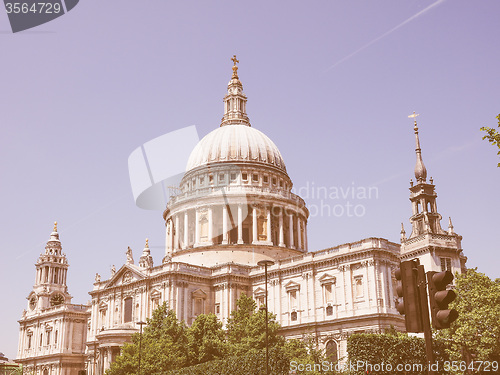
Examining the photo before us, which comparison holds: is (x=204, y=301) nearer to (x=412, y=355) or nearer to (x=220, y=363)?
(x=220, y=363)

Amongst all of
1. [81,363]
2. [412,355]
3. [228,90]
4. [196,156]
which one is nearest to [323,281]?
[412,355]

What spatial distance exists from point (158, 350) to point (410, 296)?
5329cm

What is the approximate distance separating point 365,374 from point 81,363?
82.6 meters

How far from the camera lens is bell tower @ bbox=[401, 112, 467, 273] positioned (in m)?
60.9

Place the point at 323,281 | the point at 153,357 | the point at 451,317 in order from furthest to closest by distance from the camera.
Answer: the point at 323,281
the point at 153,357
the point at 451,317

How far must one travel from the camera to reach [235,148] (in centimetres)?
10081

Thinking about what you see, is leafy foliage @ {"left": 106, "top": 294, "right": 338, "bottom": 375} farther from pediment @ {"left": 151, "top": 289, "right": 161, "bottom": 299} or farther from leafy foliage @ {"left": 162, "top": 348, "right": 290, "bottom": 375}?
pediment @ {"left": 151, "top": 289, "right": 161, "bottom": 299}

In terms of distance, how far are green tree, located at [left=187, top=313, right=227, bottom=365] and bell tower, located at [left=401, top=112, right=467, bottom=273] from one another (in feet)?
73.0

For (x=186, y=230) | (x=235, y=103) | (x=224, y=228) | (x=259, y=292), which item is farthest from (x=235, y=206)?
(x=235, y=103)

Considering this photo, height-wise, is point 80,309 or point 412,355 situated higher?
point 80,309

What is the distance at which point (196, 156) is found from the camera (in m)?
104

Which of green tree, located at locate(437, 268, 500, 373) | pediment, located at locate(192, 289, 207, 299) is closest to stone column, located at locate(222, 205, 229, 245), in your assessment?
pediment, located at locate(192, 289, 207, 299)

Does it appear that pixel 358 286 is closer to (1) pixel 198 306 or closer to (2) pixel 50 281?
(1) pixel 198 306

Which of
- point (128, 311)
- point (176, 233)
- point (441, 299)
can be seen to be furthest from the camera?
point (176, 233)
